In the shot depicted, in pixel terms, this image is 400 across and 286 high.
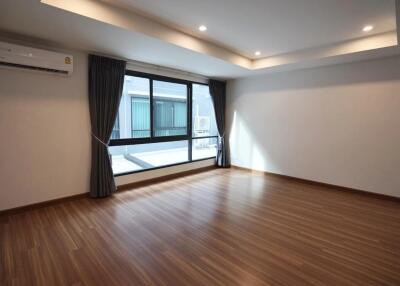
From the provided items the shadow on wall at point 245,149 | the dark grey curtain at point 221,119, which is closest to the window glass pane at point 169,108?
the dark grey curtain at point 221,119

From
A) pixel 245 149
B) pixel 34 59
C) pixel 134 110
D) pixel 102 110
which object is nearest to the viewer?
pixel 34 59

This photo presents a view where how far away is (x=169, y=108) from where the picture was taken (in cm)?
495

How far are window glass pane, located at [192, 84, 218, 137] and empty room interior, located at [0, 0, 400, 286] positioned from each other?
0.30 metres

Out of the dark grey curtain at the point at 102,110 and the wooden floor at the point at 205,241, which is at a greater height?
the dark grey curtain at the point at 102,110

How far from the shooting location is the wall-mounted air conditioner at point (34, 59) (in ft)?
8.75

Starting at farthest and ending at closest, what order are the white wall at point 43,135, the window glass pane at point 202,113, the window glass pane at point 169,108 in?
1. the window glass pane at point 202,113
2. the window glass pane at point 169,108
3. the white wall at point 43,135

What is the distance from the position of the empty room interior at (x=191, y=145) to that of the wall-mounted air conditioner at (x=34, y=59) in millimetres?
19

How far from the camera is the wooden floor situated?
1.88 m

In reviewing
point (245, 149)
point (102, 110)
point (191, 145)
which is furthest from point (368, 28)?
point (102, 110)

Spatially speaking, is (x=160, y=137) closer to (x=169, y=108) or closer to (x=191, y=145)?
(x=169, y=108)

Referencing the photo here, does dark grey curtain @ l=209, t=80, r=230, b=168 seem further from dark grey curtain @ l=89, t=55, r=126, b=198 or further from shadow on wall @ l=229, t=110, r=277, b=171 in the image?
dark grey curtain @ l=89, t=55, r=126, b=198

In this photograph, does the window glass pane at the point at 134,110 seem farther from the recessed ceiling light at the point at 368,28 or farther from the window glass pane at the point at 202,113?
the recessed ceiling light at the point at 368,28

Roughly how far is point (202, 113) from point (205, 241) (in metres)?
4.02

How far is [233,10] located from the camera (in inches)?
99.0
